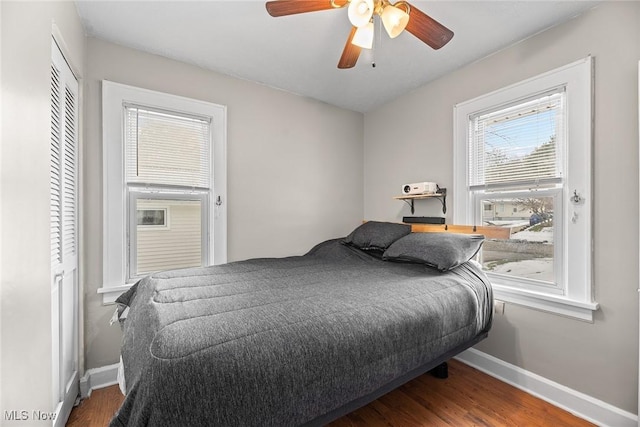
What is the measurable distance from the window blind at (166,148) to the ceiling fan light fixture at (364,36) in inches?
60.9

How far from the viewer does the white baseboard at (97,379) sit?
6.43 ft

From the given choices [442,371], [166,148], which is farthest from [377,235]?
[166,148]

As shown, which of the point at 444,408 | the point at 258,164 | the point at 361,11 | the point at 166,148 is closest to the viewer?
the point at 361,11

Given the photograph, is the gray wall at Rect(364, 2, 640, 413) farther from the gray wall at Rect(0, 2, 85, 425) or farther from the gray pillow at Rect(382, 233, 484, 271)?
the gray wall at Rect(0, 2, 85, 425)

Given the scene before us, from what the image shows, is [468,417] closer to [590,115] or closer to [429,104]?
[590,115]

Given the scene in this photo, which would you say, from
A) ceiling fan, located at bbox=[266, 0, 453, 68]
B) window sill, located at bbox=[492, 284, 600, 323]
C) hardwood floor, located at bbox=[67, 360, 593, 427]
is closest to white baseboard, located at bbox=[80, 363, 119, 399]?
hardwood floor, located at bbox=[67, 360, 593, 427]

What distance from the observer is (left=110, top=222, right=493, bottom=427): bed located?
841mm

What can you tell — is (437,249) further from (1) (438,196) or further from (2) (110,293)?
(2) (110,293)

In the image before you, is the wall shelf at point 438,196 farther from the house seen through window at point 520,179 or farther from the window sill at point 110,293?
the window sill at point 110,293

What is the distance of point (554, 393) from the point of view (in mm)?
1901

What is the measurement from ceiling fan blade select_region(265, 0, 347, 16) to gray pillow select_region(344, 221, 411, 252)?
1780 mm

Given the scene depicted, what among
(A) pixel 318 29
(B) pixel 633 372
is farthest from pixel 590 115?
(A) pixel 318 29

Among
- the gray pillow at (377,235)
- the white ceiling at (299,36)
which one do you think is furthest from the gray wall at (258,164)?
the gray pillow at (377,235)

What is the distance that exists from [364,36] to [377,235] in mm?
1609
